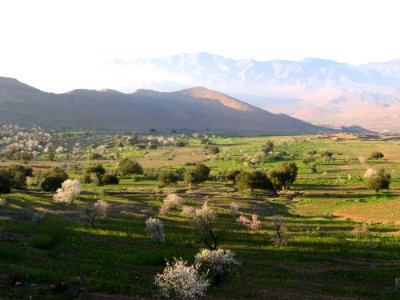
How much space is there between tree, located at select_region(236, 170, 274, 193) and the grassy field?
179cm

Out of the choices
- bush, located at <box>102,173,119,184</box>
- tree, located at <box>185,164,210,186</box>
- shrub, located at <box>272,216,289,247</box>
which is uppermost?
tree, located at <box>185,164,210,186</box>

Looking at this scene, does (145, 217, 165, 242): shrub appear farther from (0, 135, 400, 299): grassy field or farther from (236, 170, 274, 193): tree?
(236, 170, 274, 193): tree

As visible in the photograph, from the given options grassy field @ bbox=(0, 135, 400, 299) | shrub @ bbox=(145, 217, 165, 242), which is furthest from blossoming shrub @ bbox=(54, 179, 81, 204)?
shrub @ bbox=(145, 217, 165, 242)

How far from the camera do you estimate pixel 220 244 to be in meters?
40.9

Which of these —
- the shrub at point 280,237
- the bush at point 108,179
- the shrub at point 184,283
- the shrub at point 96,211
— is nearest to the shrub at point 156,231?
the shrub at point 96,211

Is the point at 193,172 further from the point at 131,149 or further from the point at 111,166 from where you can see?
the point at 131,149

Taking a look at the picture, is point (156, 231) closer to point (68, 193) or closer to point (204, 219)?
point (204, 219)

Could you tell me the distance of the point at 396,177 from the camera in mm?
86375

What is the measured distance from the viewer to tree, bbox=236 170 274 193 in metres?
74.0

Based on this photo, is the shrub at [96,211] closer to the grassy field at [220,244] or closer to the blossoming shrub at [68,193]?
the grassy field at [220,244]

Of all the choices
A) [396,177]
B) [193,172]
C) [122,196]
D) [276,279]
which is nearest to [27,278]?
[276,279]

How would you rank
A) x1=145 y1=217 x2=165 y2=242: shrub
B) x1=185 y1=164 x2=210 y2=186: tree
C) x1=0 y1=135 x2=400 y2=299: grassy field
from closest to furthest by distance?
1. x1=0 y1=135 x2=400 y2=299: grassy field
2. x1=145 y1=217 x2=165 y2=242: shrub
3. x1=185 y1=164 x2=210 y2=186: tree

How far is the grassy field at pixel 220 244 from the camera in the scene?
89.2 ft

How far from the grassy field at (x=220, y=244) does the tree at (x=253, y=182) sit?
179cm
